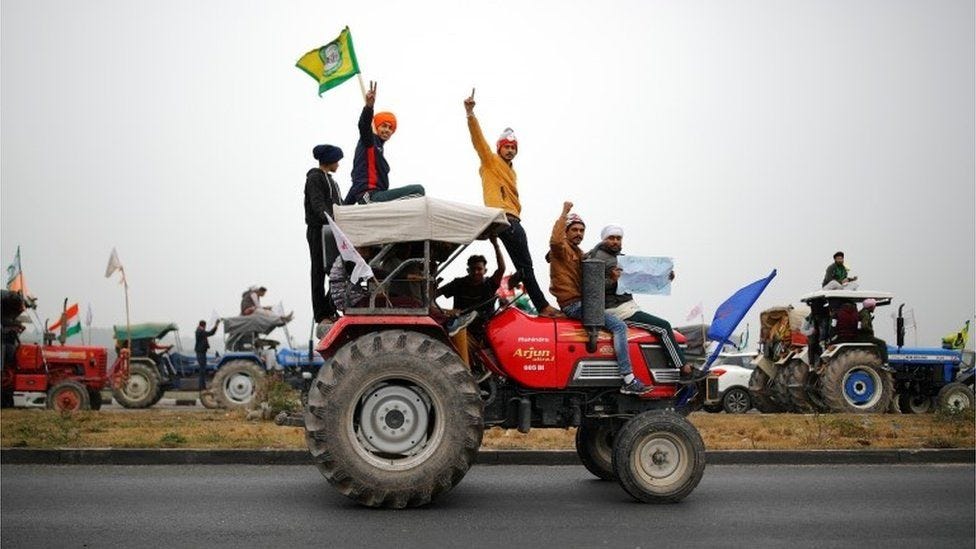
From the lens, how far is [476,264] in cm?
969

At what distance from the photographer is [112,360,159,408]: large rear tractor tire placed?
2438cm

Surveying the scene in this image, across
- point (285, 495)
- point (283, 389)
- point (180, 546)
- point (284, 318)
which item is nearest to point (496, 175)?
point (285, 495)

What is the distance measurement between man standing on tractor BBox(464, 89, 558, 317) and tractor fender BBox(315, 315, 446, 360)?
3.32 ft

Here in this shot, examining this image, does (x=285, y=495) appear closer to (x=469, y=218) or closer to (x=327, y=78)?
(x=469, y=218)

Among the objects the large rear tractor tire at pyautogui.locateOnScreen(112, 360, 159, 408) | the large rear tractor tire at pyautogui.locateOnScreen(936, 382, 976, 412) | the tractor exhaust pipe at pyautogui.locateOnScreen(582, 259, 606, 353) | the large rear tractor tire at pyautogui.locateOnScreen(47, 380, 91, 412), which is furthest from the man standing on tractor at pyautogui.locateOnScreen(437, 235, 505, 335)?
the large rear tractor tire at pyautogui.locateOnScreen(112, 360, 159, 408)

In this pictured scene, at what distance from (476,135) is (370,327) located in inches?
90.3

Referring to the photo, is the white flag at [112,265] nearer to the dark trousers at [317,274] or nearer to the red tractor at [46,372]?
the red tractor at [46,372]

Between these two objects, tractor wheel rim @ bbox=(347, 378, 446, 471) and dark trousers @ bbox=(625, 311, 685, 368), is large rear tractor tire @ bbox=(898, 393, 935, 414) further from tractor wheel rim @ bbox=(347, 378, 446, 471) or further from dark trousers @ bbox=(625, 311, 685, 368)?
tractor wheel rim @ bbox=(347, 378, 446, 471)

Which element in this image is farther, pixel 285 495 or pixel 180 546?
pixel 285 495

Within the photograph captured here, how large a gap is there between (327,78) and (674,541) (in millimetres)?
6327

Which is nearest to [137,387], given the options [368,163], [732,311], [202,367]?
[202,367]

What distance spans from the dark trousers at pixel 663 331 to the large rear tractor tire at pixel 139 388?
18014 mm

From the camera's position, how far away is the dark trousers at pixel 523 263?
9398mm

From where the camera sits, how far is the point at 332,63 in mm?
11070
